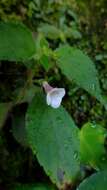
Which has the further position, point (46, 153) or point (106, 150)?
point (106, 150)

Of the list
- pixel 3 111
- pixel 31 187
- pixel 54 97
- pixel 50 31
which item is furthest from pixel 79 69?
pixel 50 31

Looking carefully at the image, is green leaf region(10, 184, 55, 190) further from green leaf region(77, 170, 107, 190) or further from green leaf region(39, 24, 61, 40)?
green leaf region(39, 24, 61, 40)

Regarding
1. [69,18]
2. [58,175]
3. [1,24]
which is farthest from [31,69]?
[69,18]

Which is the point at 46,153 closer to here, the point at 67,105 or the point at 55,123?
the point at 55,123

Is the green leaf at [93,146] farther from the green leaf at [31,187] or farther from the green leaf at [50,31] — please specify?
the green leaf at [50,31]

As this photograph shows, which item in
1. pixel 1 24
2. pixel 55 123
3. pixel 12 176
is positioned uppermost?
pixel 1 24

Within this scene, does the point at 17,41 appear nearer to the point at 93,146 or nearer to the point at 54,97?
the point at 54,97

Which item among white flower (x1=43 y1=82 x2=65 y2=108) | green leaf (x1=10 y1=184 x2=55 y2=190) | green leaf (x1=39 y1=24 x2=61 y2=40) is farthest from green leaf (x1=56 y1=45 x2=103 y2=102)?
green leaf (x1=39 y1=24 x2=61 y2=40)
